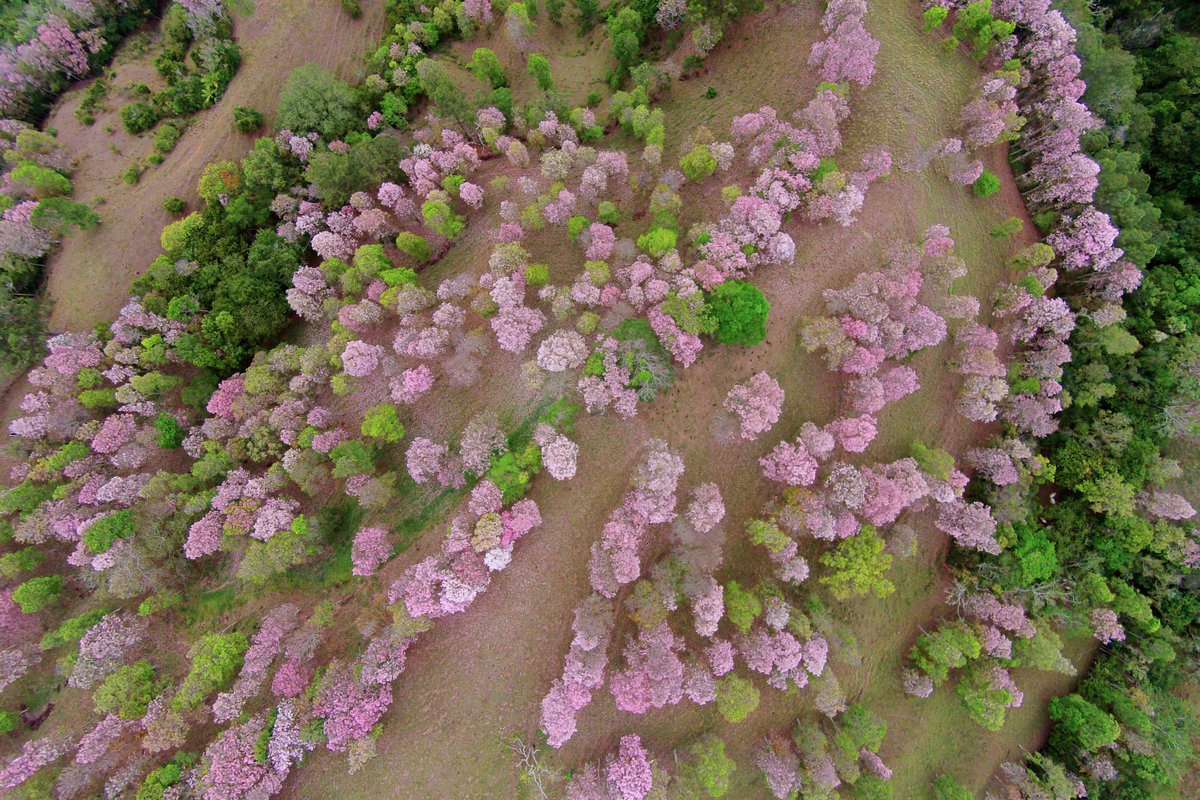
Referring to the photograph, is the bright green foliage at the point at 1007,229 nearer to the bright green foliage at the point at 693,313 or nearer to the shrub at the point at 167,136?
the bright green foliage at the point at 693,313

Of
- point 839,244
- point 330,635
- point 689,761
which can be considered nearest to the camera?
point 689,761

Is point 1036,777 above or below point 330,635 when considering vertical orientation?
below

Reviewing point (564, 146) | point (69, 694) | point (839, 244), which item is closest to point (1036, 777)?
point (839, 244)

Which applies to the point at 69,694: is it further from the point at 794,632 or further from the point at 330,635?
the point at 794,632

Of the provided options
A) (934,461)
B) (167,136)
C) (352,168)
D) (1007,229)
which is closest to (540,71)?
(352,168)

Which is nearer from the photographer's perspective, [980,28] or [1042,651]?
[1042,651]

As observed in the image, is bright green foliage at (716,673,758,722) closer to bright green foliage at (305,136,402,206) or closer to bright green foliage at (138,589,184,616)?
bright green foliage at (138,589,184,616)

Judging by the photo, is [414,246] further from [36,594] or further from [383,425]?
[36,594]

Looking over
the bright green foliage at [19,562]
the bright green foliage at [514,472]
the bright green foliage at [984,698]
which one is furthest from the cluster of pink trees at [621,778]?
the bright green foliage at [19,562]
